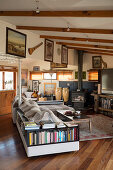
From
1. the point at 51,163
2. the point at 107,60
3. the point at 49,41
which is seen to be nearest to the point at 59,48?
the point at 49,41

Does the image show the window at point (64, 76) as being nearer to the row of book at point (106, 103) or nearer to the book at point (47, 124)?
the row of book at point (106, 103)

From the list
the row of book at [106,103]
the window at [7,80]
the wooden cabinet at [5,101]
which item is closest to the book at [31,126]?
the wooden cabinet at [5,101]

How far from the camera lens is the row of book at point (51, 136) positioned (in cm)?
308

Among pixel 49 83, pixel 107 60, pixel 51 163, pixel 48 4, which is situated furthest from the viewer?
pixel 49 83

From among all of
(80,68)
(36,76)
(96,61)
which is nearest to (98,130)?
(80,68)

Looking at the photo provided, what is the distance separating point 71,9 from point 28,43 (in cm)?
239

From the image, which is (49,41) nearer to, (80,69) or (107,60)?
(80,69)

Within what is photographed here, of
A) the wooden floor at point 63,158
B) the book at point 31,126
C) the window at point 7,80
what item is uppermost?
the window at point 7,80

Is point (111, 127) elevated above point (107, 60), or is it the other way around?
point (107, 60)

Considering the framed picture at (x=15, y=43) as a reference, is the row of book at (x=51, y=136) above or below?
below

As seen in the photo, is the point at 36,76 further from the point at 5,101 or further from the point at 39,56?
the point at 39,56

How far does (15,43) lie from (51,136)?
2882mm

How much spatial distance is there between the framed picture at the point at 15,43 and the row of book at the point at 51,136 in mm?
2476

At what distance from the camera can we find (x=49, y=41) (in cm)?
634
